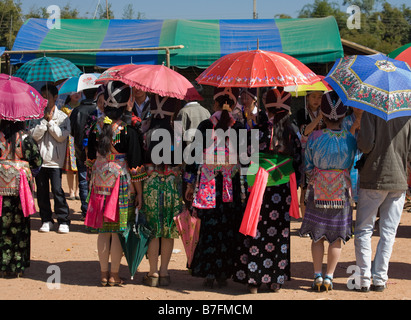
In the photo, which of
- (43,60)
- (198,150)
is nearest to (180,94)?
(198,150)

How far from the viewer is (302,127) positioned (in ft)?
27.9

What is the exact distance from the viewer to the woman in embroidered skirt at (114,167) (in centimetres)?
576

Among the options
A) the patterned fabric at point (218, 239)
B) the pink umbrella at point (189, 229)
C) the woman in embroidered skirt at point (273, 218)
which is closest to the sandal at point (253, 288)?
the woman in embroidered skirt at point (273, 218)

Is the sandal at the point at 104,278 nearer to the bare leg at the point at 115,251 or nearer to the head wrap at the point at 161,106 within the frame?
the bare leg at the point at 115,251

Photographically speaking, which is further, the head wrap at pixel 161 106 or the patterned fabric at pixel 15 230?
the patterned fabric at pixel 15 230

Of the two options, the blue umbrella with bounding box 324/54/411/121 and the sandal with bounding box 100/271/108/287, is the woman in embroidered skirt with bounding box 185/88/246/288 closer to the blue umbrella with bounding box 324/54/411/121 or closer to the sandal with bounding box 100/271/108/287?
the sandal with bounding box 100/271/108/287

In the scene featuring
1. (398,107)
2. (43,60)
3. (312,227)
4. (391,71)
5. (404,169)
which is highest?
(43,60)

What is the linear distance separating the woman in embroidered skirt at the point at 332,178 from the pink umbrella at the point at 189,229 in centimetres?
110

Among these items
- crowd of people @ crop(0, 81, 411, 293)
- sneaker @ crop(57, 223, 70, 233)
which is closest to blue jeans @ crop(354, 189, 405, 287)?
crowd of people @ crop(0, 81, 411, 293)

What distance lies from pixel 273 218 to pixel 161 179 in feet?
3.66

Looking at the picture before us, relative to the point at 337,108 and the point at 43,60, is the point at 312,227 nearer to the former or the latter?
the point at 337,108

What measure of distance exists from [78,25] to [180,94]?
37.1 feet

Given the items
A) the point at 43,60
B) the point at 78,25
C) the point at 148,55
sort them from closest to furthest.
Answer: the point at 43,60, the point at 148,55, the point at 78,25

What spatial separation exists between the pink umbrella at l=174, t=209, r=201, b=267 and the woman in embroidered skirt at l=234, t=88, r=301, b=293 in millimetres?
506
